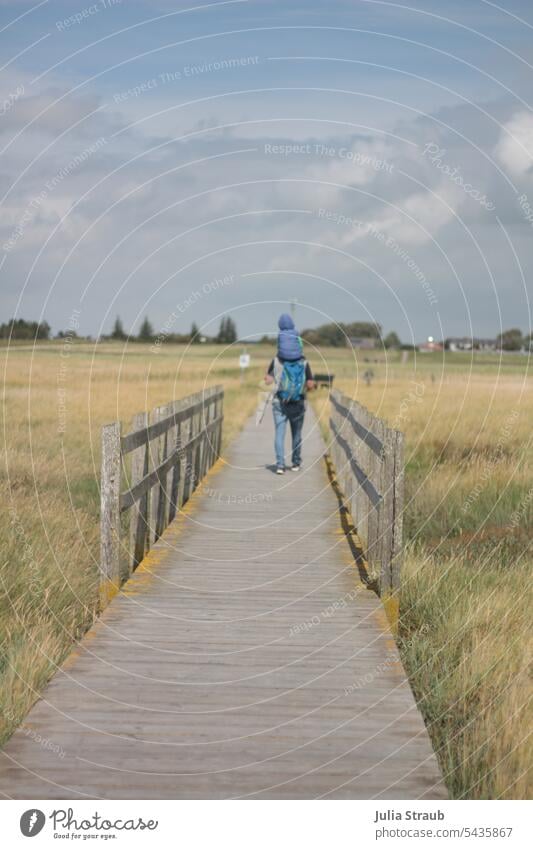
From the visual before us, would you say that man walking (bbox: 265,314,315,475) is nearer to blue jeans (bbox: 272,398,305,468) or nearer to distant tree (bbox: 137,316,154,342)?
blue jeans (bbox: 272,398,305,468)

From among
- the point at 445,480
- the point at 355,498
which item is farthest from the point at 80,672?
the point at 445,480

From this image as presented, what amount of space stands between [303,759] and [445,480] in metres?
8.34

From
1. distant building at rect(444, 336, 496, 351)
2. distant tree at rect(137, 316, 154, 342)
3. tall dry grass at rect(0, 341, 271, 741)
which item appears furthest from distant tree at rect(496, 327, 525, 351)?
tall dry grass at rect(0, 341, 271, 741)

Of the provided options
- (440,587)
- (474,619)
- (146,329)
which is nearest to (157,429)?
(440,587)

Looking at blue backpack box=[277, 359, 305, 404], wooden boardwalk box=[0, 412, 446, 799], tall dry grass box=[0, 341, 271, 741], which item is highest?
blue backpack box=[277, 359, 305, 404]

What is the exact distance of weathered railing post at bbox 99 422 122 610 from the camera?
7.24 meters

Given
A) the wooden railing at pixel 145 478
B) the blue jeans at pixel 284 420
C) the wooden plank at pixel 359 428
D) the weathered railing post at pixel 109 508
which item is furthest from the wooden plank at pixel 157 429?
the wooden plank at pixel 359 428

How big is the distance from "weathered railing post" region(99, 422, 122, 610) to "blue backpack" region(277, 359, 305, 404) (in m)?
6.16

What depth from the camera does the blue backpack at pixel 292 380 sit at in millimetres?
13281

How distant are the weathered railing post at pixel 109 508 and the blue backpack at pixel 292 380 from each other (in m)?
6.16

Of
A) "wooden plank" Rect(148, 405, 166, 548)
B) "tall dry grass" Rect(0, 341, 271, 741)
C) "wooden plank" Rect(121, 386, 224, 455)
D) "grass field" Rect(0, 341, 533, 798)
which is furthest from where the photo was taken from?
"wooden plank" Rect(148, 405, 166, 548)

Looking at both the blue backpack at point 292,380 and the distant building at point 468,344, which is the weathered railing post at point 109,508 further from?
the distant building at point 468,344

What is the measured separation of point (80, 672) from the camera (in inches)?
222
